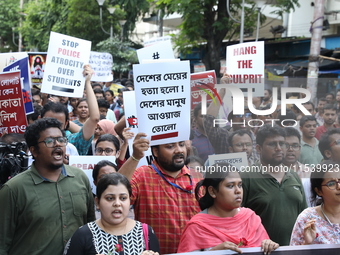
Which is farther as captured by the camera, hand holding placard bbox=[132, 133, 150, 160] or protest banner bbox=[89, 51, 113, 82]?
protest banner bbox=[89, 51, 113, 82]

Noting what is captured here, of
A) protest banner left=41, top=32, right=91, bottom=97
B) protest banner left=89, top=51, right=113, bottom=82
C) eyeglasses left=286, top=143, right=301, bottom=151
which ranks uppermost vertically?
protest banner left=89, top=51, right=113, bottom=82

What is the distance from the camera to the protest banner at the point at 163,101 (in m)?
3.62

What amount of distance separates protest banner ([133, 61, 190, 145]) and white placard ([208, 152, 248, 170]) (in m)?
0.50

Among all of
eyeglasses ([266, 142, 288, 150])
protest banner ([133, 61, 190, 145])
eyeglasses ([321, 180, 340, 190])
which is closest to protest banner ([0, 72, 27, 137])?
protest banner ([133, 61, 190, 145])

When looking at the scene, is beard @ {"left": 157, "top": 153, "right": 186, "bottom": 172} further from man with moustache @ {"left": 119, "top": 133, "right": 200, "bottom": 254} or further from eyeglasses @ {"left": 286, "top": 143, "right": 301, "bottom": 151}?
eyeglasses @ {"left": 286, "top": 143, "right": 301, "bottom": 151}

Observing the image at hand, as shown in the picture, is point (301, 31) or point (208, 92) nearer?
point (208, 92)

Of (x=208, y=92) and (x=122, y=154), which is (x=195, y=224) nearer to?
(x=208, y=92)

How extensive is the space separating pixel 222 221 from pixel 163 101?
91 cm

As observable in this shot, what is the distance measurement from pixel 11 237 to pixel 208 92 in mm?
1534

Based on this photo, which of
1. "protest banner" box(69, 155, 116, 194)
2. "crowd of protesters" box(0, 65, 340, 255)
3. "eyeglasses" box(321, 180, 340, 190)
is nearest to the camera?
"crowd of protesters" box(0, 65, 340, 255)

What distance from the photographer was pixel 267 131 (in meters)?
3.17

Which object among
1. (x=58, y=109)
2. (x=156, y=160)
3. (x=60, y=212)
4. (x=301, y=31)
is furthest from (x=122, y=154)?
(x=301, y=31)

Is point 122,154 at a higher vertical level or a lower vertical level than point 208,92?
lower

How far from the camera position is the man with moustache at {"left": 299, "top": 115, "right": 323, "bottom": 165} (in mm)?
3119
